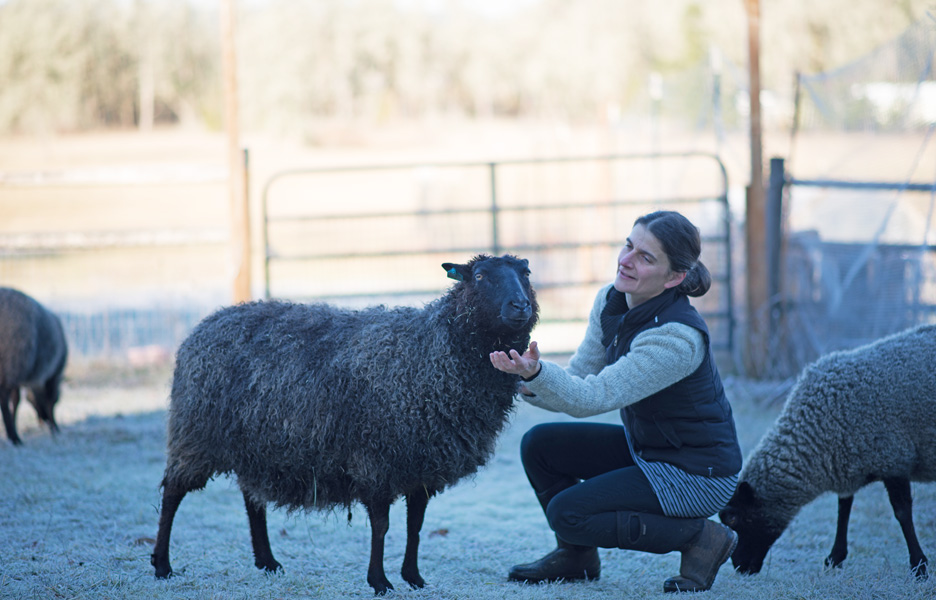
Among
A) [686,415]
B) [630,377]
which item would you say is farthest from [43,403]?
[686,415]

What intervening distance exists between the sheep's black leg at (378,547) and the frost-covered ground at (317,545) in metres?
0.08

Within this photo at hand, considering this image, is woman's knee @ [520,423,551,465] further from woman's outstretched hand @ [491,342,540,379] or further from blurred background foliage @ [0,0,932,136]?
blurred background foliage @ [0,0,932,136]

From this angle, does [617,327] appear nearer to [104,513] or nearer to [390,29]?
[104,513]

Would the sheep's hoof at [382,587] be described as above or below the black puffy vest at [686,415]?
below

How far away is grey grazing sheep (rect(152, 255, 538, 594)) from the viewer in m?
3.49

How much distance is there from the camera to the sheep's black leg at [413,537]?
3.59 metres

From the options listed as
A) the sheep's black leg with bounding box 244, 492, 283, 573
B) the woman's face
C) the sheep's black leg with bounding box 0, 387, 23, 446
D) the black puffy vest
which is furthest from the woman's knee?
the sheep's black leg with bounding box 0, 387, 23, 446

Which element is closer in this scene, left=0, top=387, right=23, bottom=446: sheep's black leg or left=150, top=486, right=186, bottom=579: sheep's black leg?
left=150, top=486, right=186, bottom=579: sheep's black leg

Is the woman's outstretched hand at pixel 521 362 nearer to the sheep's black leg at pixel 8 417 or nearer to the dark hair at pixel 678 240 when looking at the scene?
the dark hair at pixel 678 240

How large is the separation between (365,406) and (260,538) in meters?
0.94

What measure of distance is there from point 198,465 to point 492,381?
1.47m

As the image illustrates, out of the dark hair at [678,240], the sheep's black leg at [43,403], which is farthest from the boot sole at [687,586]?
the sheep's black leg at [43,403]

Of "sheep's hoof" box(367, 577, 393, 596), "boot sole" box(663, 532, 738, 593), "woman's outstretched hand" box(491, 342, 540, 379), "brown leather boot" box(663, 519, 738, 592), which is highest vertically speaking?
"woman's outstretched hand" box(491, 342, 540, 379)

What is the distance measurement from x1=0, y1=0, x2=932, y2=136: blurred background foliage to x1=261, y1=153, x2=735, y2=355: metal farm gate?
26.2ft
